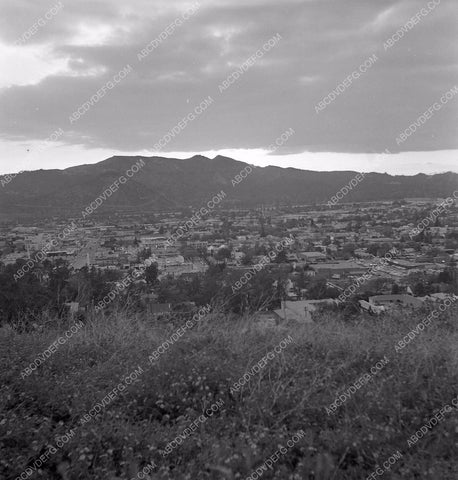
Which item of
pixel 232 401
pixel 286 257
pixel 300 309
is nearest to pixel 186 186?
pixel 286 257

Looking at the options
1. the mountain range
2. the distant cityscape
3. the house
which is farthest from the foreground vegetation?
the mountain range

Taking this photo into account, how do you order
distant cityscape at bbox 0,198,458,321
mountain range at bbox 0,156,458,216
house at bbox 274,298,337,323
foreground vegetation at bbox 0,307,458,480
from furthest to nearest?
mountain range at bbox 0,156,458,216 → distant cityscape at bbox 0,198,458,321 → house at bbox 274,298,337,323 → foreground vegetation at bbox 0,307,458,480

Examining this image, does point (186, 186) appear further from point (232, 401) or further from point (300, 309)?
point (232, 401)

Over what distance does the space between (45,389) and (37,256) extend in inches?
226

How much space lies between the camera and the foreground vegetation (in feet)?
9.91

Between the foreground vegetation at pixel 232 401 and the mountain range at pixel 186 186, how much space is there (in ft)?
59.7

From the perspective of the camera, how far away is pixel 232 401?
398cm

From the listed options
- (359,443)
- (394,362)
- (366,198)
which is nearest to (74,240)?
(394,362)

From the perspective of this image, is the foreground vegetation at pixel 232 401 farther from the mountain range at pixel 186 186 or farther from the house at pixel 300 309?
the mountain range at pixel 186 186

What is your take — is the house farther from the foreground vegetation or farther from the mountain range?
the mountain range

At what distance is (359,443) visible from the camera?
311cm

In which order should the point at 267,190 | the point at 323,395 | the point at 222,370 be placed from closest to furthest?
the point at 323,395 → the point at 222,370 → the point at 267,190

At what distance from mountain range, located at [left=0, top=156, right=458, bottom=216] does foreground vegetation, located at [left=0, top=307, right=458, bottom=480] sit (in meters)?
18.2

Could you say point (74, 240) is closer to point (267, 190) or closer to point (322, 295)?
point (322, 295)
